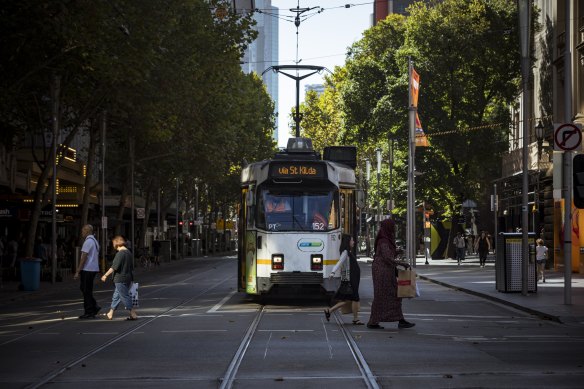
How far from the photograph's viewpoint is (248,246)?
2791cm

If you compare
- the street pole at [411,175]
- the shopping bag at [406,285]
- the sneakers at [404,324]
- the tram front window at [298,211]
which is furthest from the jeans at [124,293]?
the street pole at [411,175]

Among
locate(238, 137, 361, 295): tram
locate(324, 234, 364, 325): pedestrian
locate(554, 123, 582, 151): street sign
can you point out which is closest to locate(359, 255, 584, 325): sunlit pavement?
locate(554, 123, 582, 151): street sign

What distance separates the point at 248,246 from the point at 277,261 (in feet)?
4.01

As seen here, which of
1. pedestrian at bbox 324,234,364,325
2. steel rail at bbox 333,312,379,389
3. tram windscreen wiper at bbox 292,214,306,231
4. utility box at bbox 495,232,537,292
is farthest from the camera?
utility box at bbox 495,232,537,292

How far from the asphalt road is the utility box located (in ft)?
14.1

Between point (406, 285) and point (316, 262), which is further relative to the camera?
point (316, 262)

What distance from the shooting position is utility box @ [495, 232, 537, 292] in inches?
1267

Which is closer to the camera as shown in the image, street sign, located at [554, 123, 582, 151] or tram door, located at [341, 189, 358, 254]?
street sign, located at [554, 123, 582, 151]

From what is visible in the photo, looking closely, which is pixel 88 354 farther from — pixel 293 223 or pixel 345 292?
pixel 293 223

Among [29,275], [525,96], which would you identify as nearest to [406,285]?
[525,96]

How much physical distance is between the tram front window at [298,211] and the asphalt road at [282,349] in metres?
1.96

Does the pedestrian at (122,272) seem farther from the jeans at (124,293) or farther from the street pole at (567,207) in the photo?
the street pole at (567,207)

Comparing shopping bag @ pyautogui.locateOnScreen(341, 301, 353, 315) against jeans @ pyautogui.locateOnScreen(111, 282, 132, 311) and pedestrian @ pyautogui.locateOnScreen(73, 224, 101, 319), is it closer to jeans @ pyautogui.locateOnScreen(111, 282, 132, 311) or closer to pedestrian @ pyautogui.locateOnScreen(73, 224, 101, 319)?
jeans @ pyautogui.locateOnScreen(111, 282, 132, 311)

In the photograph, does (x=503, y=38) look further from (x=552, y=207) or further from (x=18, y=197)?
(x=18, y=197)
